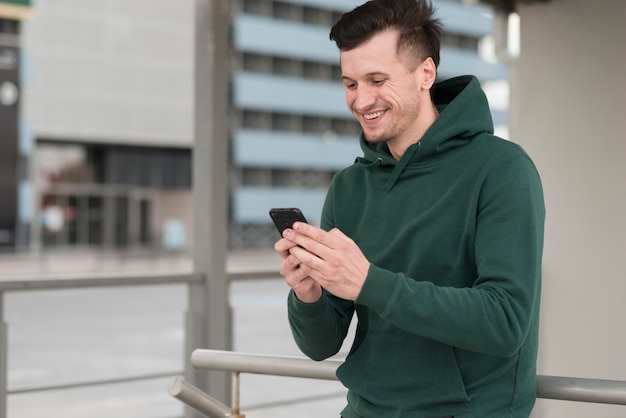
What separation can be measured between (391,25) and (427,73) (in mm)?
128

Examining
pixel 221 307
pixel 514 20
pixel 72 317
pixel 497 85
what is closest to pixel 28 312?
pixel 72 317

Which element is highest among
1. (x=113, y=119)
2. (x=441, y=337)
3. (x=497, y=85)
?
(x=497, y=85)

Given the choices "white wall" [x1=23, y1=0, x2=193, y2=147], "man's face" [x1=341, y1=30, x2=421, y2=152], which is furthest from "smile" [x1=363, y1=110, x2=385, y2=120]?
"white wall" [x1=23, y1=0, x2=193, y2=147]

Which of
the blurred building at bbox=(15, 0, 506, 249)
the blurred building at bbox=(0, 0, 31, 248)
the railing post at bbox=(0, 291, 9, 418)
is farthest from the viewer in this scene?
the blurred building at bbox=(15, 0, 506, 249)

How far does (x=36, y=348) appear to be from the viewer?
9555mm

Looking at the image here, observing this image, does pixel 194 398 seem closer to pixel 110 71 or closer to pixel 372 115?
pixel 372 115

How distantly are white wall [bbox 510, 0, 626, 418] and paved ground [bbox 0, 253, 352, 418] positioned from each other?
1.48 meters

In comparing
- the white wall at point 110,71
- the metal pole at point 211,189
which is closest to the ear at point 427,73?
the metal pole at point 211,189

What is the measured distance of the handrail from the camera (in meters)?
1.61

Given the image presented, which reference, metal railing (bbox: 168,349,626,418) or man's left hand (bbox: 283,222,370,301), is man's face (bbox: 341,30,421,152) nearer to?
man's left hand (bbox: 283,222,370,301)

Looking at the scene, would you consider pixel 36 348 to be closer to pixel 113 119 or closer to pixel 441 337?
pixel 441 337

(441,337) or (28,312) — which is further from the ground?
(441,337)

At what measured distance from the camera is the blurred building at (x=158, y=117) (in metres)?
32.2

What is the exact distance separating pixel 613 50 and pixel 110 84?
31699 millimetres
